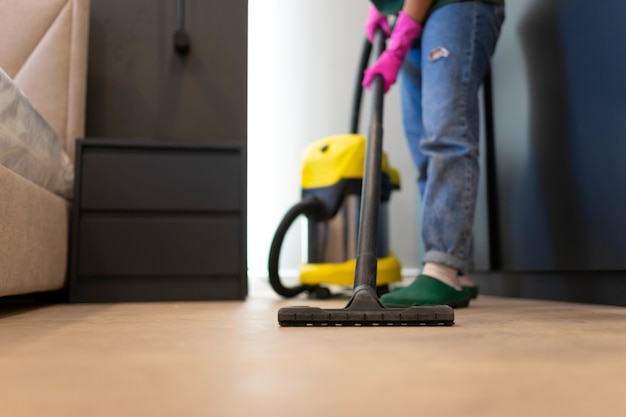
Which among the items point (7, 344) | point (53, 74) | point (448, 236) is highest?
point (53, 74)

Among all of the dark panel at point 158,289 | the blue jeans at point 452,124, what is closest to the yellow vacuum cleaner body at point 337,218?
the dark panel at point 158,289

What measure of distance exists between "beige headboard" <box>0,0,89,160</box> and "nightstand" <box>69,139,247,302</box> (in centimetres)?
18

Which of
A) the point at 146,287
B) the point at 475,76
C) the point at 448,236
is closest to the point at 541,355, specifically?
the point at 448,236

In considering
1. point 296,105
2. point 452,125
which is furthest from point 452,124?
point 296,105

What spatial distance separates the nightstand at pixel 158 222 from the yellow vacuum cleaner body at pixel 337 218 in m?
0.22

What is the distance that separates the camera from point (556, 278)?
1.61m

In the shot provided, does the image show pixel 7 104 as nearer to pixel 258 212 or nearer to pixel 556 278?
pixel 556 278

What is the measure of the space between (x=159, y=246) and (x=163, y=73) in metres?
0.62

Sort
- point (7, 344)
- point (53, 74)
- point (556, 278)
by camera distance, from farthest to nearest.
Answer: point (53, 74), point (556, 278), point (7, 344)

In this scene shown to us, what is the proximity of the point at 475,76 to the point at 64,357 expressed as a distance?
3.53 ft

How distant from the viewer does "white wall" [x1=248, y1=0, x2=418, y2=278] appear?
2.83 meters

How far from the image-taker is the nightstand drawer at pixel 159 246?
1629mm

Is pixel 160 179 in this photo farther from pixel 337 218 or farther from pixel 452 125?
pixel 452 125

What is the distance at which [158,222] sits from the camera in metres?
1.66
